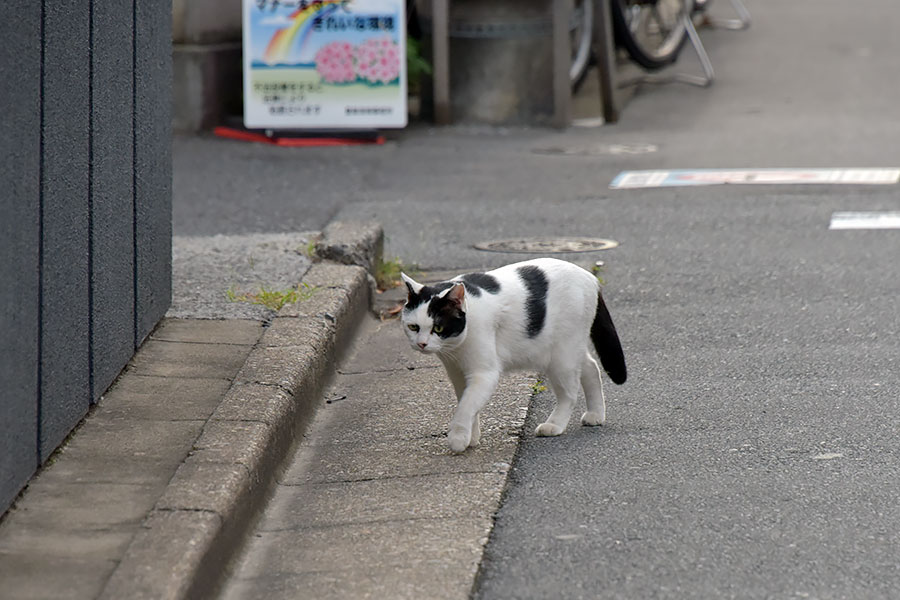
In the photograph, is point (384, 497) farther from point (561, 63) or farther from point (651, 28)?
point (651, 28)

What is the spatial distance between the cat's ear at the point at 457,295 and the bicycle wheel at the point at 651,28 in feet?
32.6

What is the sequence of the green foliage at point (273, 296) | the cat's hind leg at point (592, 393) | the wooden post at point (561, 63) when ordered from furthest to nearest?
the wooden post at point (561, 63)
the green foliage at point (273, 296)
the cat's hind leg at point (592, 393)

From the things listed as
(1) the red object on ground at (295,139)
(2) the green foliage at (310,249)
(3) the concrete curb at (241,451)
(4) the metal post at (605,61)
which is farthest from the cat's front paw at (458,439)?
(4) the metal post at (605,61)

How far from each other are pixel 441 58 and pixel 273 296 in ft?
23.1

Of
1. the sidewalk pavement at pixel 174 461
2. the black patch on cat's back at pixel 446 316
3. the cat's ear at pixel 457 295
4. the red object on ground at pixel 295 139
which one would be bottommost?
the sidewalk pavement at pixel 174 461

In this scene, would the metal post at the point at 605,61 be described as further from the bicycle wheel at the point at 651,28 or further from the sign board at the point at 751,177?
the sign board at the point at 751,177

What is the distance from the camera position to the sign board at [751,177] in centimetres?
976

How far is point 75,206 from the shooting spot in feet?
13.8

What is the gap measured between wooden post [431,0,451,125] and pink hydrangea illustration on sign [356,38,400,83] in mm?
691

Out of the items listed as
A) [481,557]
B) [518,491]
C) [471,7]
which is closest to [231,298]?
[518,491]

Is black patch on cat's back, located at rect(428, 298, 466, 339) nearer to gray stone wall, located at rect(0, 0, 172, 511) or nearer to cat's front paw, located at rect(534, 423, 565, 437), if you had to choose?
cat's front paw, located at rect(534, 423, 565, 437)

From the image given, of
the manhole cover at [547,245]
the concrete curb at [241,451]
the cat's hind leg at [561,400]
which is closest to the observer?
the concrete curb at [241,451]

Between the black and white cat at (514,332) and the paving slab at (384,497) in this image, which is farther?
the black and white cat at (514,332)

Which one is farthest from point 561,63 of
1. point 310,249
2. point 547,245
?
point 310,249
